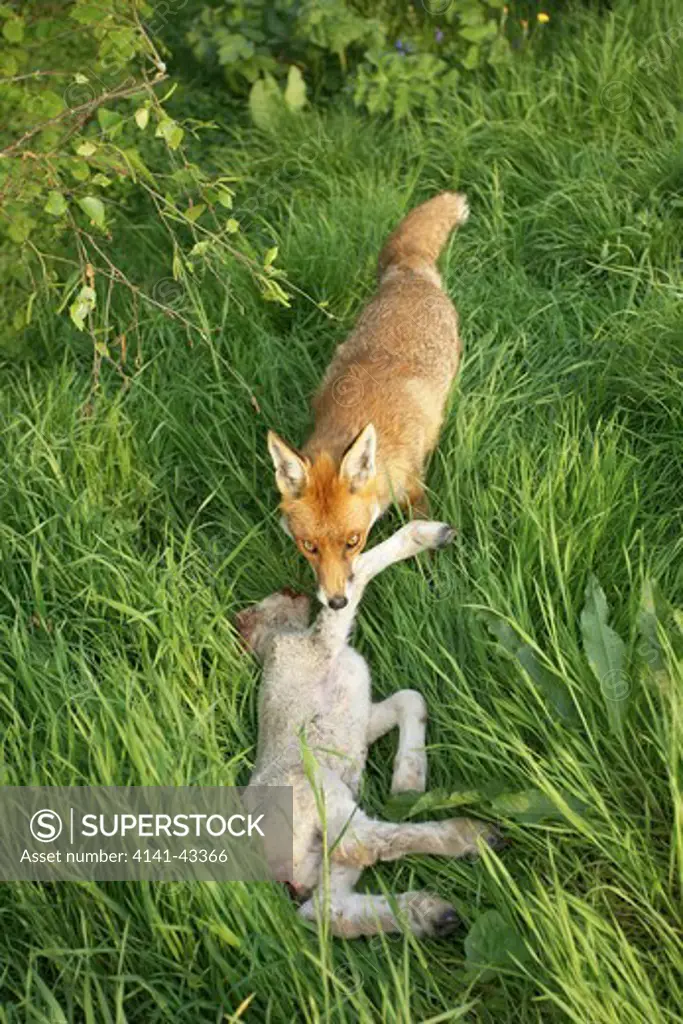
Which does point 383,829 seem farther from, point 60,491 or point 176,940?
point 60,491

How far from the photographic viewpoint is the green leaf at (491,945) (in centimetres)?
274

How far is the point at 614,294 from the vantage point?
5.06 metres

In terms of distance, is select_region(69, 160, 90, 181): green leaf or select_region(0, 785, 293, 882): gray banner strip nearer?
select_region(0, 785, 293, 882): gray banner strip

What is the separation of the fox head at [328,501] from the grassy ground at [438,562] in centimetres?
22

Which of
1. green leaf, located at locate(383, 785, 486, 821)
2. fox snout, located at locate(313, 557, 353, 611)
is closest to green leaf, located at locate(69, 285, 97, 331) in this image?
fox snout, located at locate(313, 557, 353, 611)

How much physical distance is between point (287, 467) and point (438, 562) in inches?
24.2

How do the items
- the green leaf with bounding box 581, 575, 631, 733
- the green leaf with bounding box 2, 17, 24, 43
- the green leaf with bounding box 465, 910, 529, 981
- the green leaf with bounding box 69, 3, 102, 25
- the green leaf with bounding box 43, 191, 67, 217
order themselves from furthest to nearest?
the green leaf with bounding box 2, 17, 24, 43, the green leaf with bounding box 69, 3, 102, 25, the green leaf with bounding box 43, 191, 67, 217, the green leaf with bounding box 581, 575, 631, 733, the green leaf with bounding box 465, 910, 529, 981

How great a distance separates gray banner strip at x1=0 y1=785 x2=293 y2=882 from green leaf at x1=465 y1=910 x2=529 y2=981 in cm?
56

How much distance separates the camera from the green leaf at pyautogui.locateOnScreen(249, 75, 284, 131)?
6277 mm

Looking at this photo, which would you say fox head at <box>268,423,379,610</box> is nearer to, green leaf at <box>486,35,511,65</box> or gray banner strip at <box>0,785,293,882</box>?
gray banner strip at <box>0,785,293,882</box>

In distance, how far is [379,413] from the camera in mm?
4457

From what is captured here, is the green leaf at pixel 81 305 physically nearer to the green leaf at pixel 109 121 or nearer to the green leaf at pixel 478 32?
the green leaf at pixel 109 121

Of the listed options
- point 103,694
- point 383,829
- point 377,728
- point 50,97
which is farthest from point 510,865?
point 50,97

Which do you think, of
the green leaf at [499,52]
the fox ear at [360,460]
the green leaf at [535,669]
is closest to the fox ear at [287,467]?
the fox ear at [360,460]
